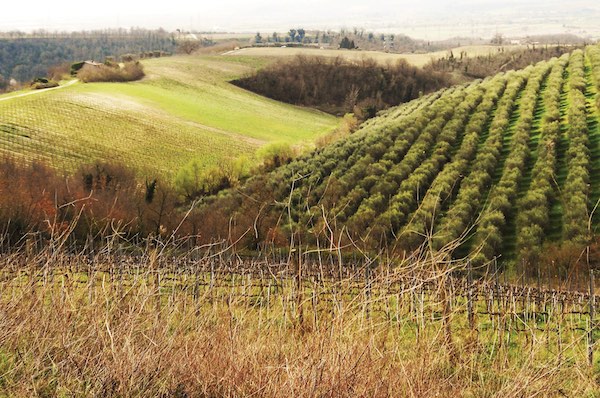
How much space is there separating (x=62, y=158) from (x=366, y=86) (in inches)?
2794

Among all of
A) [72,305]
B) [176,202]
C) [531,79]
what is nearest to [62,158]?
[176,202]

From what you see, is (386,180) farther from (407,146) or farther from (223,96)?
(223,96)

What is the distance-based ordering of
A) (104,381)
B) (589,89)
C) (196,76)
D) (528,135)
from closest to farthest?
(104,381)
(528,135)
(589,89)
(196,76)

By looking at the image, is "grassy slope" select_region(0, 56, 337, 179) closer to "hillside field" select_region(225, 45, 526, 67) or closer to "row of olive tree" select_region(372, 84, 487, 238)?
"row of olive tree" select_region(372, 84, 487, 238)

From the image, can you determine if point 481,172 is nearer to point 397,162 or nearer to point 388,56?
point 397,162

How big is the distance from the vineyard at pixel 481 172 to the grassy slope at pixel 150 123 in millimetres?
19228

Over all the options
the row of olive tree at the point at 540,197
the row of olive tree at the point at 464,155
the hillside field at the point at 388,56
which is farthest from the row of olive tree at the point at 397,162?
the hillside field at the point at 388,56

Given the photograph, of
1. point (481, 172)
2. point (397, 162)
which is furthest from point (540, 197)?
point (397, 162)

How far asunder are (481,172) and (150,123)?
46.0 metres

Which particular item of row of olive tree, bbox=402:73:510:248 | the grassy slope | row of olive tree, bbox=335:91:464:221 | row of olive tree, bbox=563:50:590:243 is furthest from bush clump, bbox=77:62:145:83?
row of olive tree, bbox=563:50:590:243

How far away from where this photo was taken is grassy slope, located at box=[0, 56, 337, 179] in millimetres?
60219

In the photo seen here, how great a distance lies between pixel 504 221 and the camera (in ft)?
96.9

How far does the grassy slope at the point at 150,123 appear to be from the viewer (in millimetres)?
60219

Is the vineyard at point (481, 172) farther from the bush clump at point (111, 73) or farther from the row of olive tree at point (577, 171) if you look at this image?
the bush clump at point (111, 73)
